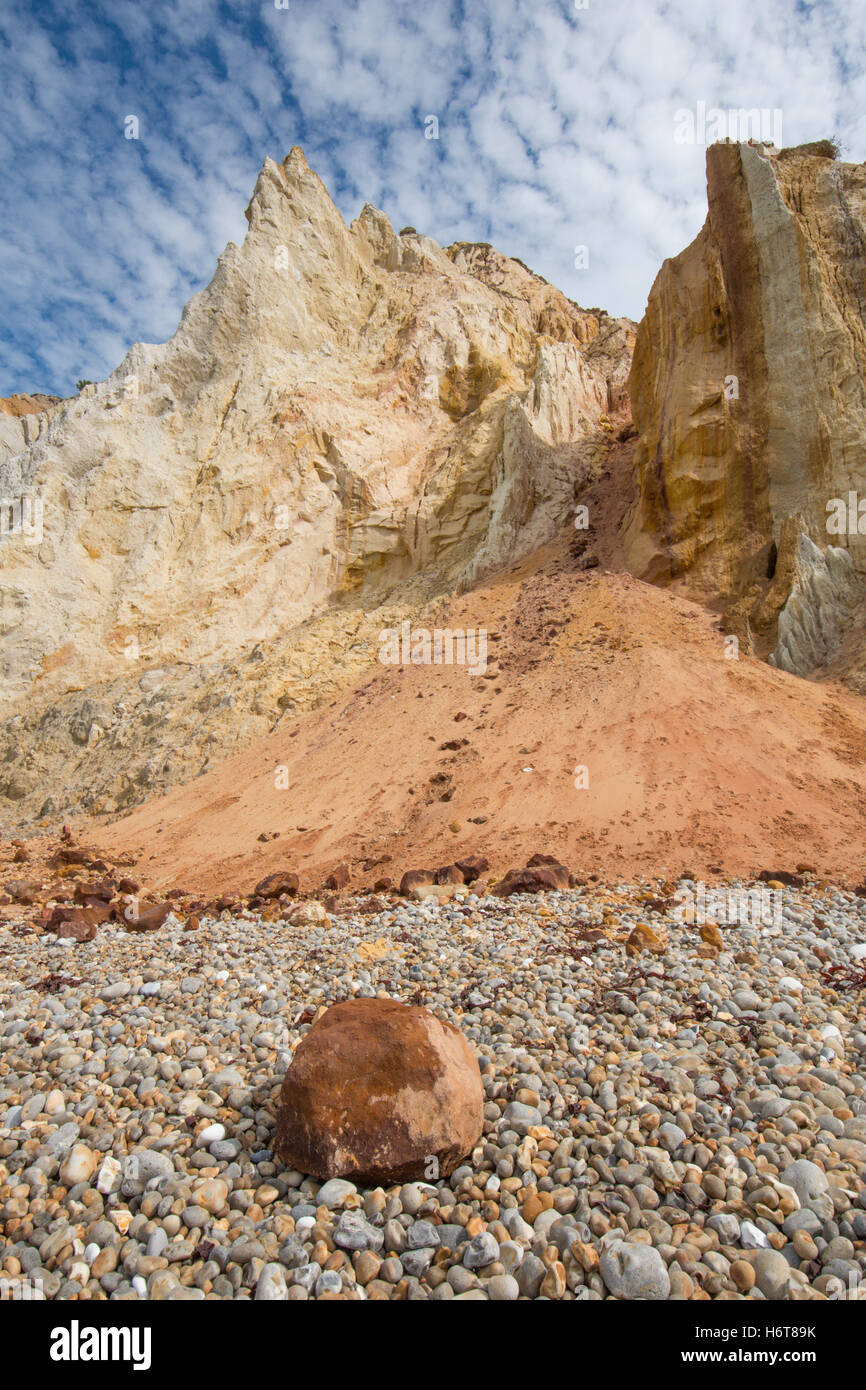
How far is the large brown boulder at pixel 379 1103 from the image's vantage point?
2.98 m

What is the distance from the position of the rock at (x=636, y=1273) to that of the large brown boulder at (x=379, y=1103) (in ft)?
2.76

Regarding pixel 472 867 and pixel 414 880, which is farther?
pixel 472 867

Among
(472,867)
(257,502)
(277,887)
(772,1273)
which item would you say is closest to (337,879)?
(277,887)

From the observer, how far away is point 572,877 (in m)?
8.61

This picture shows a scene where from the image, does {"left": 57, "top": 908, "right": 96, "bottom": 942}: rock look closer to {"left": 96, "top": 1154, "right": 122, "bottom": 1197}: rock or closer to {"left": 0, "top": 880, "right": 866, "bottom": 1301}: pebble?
{"left": 0, "top": 880, "right": 866, "bottom": 1301}: pebble

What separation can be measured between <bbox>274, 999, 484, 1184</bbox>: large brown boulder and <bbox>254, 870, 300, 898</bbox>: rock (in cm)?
623

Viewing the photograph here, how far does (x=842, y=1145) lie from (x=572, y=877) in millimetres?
5556

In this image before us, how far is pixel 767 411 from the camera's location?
1568 cm

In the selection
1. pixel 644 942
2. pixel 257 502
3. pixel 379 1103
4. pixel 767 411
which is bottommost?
pixel 644 942

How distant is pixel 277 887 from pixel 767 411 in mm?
15697

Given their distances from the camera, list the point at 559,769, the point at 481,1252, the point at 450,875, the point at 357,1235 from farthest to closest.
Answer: the point at 559,769
the point at 450,875
the point at 357,1235
the point at 481,1252

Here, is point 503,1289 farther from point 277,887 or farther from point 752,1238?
point 277,887
